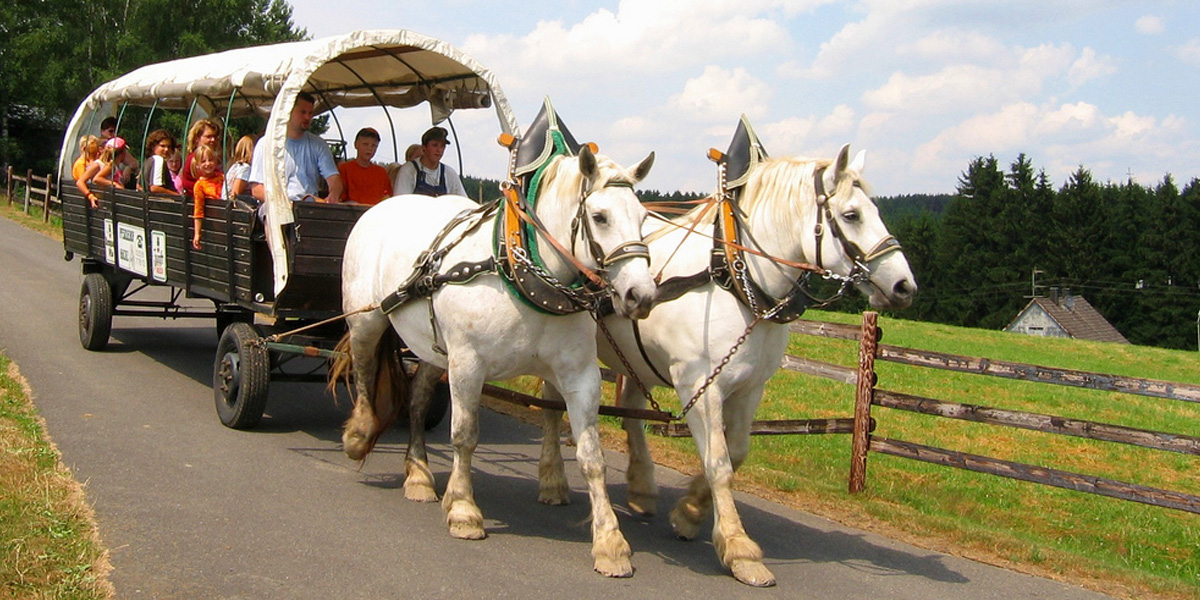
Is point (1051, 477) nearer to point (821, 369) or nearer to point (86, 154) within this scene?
point (821, 369)

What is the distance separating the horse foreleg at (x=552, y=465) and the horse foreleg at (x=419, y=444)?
0.65 meters

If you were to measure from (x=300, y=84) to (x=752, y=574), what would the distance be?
167 inches

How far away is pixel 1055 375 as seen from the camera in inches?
288

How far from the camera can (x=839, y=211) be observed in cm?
505

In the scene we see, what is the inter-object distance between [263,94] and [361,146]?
202 cm

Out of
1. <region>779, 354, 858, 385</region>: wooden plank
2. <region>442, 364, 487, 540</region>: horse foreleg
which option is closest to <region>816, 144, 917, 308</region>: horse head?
<region>442, 364, 487, 540</region>: horse foreleg

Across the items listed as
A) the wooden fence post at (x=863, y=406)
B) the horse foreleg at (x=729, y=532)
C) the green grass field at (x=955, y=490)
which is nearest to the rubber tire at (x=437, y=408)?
the green grass field at (x=955, y=490)

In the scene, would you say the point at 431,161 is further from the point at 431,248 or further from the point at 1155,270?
the point at 1155,270

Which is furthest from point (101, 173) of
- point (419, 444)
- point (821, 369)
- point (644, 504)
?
point (821, 369)

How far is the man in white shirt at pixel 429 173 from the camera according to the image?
800 centimetres

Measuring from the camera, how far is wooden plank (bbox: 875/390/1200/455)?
6582mm

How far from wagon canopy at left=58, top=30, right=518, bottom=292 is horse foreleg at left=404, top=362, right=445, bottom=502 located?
125 cm

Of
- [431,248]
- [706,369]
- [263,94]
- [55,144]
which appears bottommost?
[706,369]

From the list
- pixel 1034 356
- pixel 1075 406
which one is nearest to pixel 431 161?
pixel 1075 406
